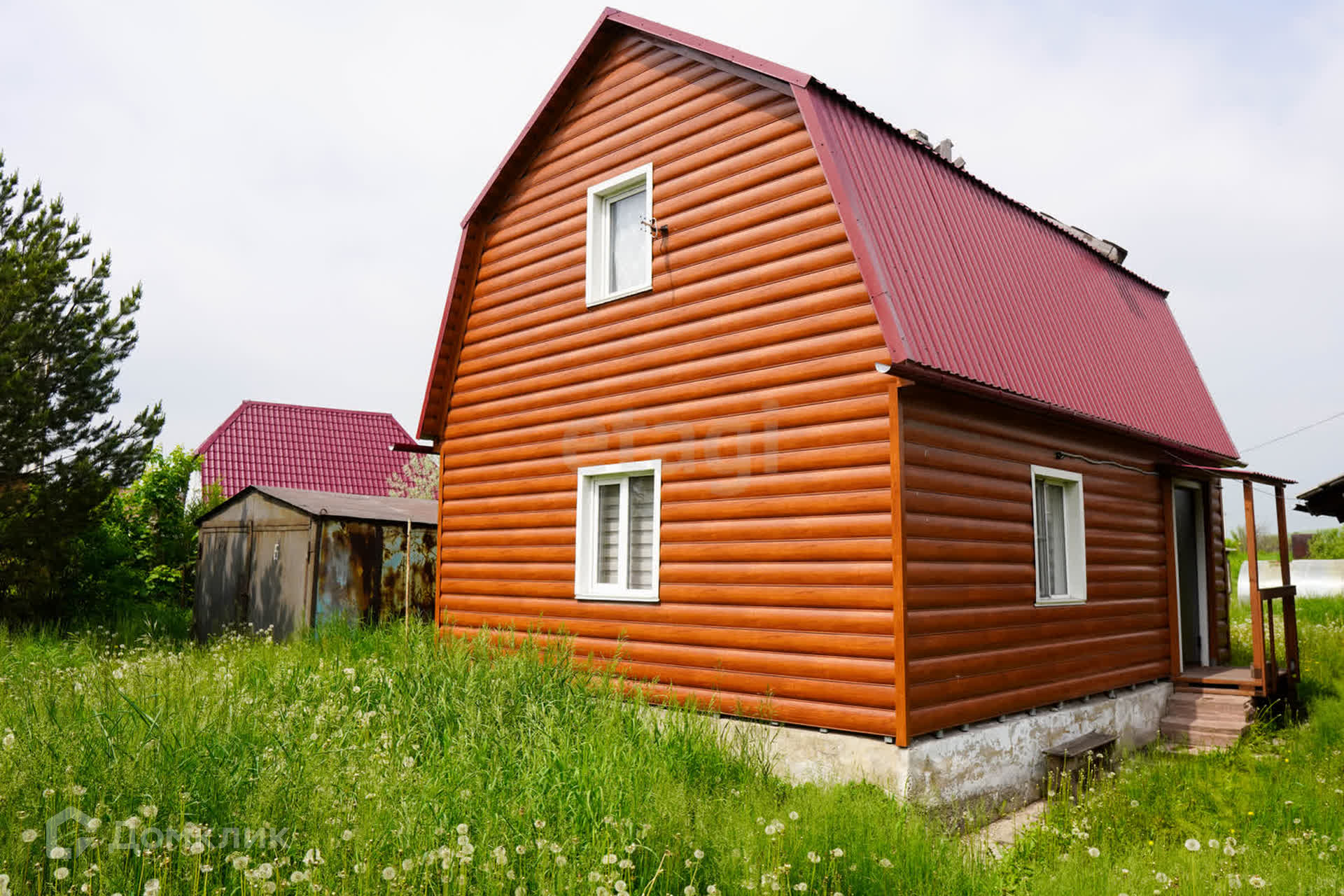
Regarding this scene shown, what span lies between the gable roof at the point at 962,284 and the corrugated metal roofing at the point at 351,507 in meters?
3.02

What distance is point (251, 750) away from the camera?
517cm

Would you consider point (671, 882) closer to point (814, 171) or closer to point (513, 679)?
point (513, 679)

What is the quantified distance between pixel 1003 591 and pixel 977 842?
230 cm

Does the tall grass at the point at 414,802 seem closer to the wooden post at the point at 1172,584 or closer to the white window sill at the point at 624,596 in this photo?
the white window sill at the point at 624,596

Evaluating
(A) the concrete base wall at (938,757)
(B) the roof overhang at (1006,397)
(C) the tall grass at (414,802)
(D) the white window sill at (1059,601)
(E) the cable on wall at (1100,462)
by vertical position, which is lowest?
(A) the concrete base wall at (938,757)

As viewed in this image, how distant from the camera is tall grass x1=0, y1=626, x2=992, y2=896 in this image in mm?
4062

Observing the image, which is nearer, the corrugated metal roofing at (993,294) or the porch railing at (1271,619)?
the corrugated metal roofing at (993,294)

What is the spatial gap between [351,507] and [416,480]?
686 inches

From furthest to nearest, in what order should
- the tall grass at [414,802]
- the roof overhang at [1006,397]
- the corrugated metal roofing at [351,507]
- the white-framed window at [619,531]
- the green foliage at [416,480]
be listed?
the green foliage at [416,480], the corrugated metal roofing at [351,507], the white-framed window at [619,531], the roof overhang at [1006,397], the tall grass at [414,802]

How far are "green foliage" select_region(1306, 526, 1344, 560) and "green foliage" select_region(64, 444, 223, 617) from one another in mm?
32361

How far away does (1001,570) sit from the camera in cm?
827

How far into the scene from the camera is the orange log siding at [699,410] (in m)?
7.47

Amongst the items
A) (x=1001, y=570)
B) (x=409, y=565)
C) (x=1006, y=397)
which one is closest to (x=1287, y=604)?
(x=1001, y=570)

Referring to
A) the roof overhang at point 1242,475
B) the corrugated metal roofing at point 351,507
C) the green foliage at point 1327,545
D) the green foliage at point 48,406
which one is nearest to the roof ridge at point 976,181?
the roof overhang at point 1242,475
